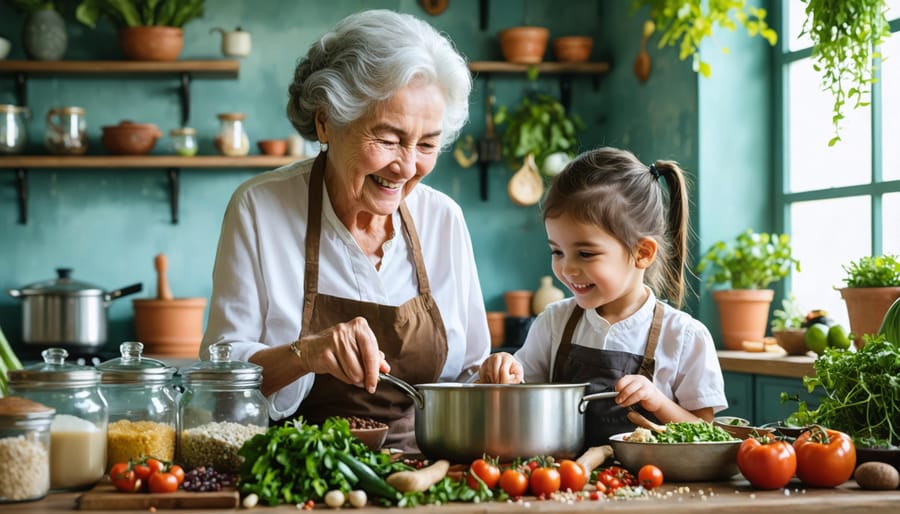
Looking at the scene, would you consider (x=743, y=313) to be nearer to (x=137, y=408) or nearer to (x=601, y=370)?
(x=601, y=370)

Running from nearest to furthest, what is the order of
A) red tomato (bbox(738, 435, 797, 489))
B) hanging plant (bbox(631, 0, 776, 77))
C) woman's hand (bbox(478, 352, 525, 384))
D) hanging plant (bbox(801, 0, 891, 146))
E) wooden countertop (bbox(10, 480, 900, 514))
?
wooden countertop (bbox(10, 480, 900, 514)) → red tomato (bbox(738, 435, 797, 489)) → woman's hand (bbox(478, 352, 525, 384)) → hanging plant (bbox(801, 0, 891, 146)) → hanging plant (bbox(631, 0, 776, 77))

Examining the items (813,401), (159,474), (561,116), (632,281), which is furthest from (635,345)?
(561,116)

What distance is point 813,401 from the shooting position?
337cm

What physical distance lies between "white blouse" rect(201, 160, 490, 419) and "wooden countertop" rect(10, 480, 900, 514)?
715mm

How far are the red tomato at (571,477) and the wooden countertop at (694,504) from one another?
0.04m

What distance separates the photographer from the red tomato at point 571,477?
144cm

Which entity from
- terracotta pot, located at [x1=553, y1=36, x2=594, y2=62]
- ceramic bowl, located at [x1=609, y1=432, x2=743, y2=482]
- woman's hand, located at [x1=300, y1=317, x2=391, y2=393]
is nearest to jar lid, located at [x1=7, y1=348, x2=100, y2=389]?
woman's hand, located at [x1=300, y1=317, x2=391, y2=393]

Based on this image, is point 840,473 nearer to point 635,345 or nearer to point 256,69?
point 635,345

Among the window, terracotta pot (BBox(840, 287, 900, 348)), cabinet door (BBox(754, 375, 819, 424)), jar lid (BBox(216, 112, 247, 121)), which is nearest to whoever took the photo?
terracotta pot (BBox(840, 287, 900, 348))

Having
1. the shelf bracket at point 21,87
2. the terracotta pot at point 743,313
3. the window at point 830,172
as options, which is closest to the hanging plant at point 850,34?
the window at point 830,172

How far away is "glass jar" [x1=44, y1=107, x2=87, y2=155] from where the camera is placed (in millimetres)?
4688

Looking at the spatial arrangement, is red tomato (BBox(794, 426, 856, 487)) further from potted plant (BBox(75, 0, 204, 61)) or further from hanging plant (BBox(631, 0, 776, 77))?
potted plant (BBox(75, 0, 204, 61))

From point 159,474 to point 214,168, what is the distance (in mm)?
3737

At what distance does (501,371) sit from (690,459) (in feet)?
1.49
